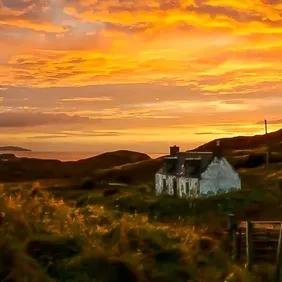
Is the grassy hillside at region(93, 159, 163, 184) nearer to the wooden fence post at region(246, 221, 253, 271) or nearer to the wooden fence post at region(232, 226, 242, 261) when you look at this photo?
the wooden fence post at region(232, 226, 242, 261)

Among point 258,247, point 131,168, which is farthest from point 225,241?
point 131,168

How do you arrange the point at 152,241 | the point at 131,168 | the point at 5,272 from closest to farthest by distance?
the point at 5,272, the point at 152,241, the point at 131,168

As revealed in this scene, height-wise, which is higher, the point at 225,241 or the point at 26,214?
the point at 26,214

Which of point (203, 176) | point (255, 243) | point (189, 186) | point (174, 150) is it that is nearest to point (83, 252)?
point (255, 243)

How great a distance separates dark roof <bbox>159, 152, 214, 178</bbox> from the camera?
61500 millimetres

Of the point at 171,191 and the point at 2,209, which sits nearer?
the point at 2,209

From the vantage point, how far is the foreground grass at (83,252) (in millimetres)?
11664

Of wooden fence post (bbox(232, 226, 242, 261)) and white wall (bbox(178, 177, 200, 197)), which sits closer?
wooden fence post (bbox(232, 226, 242, 261))

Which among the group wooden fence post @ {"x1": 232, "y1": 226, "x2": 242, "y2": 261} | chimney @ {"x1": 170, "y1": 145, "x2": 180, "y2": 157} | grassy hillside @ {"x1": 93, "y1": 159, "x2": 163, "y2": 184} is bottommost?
wooden fence post @ {"x1": 232, "y1": 226, "x2": 242, "y2": 261}

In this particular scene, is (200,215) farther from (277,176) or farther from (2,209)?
(2,209)

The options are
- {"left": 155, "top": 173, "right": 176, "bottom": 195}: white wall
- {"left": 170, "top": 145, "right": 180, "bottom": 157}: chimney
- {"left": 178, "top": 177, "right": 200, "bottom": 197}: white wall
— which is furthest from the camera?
{"left": 170, "top": 145, "right": 180, "bottom": 157}: chimney

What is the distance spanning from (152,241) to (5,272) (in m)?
4.72

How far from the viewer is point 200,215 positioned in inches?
1810

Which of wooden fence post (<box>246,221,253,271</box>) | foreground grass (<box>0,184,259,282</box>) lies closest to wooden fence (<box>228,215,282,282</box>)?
wooden fence post (<box>246,221,253,271</box>)
